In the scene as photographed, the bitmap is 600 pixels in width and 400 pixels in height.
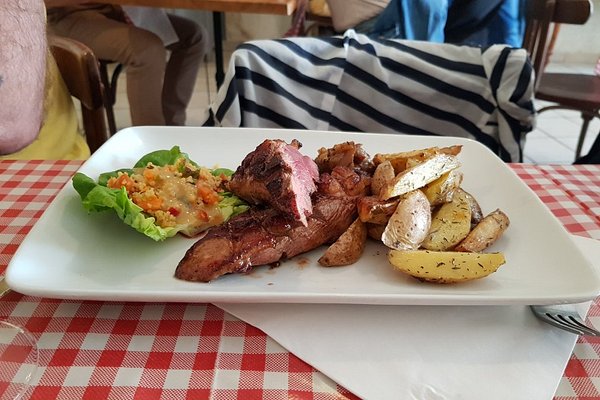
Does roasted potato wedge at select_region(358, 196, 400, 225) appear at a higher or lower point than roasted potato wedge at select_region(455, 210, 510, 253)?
higher

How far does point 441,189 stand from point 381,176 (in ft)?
0.42

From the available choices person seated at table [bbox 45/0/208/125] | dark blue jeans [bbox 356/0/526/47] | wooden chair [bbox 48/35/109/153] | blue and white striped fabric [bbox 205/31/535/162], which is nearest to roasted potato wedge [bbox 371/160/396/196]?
blue and white striped fabric [bbox 205/31/535/162]

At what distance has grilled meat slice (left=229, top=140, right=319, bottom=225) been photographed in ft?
3.20

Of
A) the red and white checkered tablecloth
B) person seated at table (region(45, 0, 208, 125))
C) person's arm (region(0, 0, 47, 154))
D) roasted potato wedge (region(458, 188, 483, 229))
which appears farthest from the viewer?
person seated at table (region(45, 0, 208, 125))

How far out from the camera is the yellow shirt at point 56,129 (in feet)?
6.10

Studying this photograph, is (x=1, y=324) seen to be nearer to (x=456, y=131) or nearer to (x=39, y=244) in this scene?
(x=39, y=244)

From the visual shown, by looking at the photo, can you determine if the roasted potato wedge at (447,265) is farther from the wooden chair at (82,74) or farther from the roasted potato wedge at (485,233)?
the wooden chair at (82,74)

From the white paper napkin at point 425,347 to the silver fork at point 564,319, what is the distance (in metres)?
0.02

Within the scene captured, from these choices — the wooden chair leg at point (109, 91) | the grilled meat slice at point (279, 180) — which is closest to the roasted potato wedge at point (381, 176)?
the grilled meat slice at point (279, 180)

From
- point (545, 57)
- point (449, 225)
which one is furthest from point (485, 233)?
point (545, 57)

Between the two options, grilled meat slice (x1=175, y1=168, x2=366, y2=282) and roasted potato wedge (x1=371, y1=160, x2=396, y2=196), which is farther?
roasted potato wedge (x1=371, y1=160, x2=396, y2=196)

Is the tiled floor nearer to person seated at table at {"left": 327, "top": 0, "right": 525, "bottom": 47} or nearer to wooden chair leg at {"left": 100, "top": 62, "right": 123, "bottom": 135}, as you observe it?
wooden chair leg at {"left": 100, "top": 62, "right": 123, "bottom": 135}

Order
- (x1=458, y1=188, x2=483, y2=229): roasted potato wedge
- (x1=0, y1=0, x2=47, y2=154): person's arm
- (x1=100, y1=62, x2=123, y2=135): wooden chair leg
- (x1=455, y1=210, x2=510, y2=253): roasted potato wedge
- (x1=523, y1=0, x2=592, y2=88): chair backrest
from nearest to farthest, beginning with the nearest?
(x1=455, y1=210, x2=510, y2=253): roasted potato wedge
(x1=458, y1=188, x2=483, y2=229): roasted potato wedge
(x1=0, y1=0, x2=47, y2=154): person's arm
(x1=523, y1=0, x2=592, y2=88): chair backrest
(x1=100, y1=62, x2=123, y2=135): wooden chair leg

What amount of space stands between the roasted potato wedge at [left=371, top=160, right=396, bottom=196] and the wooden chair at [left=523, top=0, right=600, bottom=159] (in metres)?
1.99
